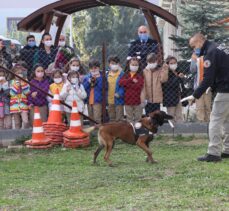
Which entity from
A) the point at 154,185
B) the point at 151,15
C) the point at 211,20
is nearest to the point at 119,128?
the point at 154,185

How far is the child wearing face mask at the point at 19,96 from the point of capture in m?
11.1

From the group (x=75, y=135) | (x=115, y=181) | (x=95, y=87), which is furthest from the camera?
(x=95, y=87)

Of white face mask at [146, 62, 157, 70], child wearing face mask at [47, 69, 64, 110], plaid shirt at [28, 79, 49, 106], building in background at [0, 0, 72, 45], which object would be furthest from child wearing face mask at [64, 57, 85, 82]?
building in background at [0, 0, 72, 45]

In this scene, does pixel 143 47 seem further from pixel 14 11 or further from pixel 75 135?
pixel 14 11

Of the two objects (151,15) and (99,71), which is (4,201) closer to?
(99,71)

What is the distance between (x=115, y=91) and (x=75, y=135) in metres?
1.37

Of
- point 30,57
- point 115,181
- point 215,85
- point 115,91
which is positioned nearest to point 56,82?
point 30,57

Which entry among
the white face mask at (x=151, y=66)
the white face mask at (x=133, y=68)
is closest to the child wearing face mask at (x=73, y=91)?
the white face mask at (x=133, y=68)

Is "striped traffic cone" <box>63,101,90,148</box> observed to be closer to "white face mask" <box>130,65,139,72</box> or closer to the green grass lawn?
the green grass lawn

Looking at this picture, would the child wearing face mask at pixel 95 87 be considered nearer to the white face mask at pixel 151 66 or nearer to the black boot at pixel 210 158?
the white face mask at pixel 151 66

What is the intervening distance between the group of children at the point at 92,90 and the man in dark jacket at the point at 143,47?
332 millimetres

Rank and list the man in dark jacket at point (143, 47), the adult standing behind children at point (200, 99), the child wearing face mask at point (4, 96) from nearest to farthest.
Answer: the adult standing behind children at point (200, 99) < the child wearing face mask at point (4, 96) < the man in dark jacket at point (143, 47)

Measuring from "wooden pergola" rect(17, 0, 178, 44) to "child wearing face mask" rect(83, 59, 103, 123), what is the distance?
163 centimetres

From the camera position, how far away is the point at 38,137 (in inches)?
407
